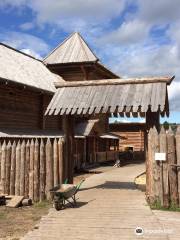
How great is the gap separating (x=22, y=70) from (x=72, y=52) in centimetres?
1074

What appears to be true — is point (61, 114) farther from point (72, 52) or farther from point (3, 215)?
point (72, 52)

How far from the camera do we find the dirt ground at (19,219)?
8.69m

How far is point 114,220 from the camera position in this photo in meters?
9.57

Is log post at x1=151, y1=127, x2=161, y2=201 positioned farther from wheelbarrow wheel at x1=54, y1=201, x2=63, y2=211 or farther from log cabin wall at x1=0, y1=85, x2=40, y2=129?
log cabin wall at x1=0, y1=85, x2=40, y2=129

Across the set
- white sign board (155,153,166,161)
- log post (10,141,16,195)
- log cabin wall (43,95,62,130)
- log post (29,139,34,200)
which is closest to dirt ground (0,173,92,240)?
log post (29,139,34,200)

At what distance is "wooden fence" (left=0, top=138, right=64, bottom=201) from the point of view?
12797 mm

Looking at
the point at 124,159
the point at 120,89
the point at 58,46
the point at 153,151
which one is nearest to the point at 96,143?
the point at 124,159

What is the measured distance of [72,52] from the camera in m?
33.6

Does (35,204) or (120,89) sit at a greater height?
(120,89)

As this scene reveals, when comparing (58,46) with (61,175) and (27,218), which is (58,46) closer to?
(61,175)

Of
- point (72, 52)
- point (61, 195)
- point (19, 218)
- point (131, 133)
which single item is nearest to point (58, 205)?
point (61, 195)

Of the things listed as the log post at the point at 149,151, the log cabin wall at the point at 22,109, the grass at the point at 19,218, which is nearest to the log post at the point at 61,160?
the grass at the point at 19,218

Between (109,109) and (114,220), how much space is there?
15.3 ft

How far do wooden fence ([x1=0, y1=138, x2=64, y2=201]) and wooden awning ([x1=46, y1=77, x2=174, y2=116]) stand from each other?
1527 mm
